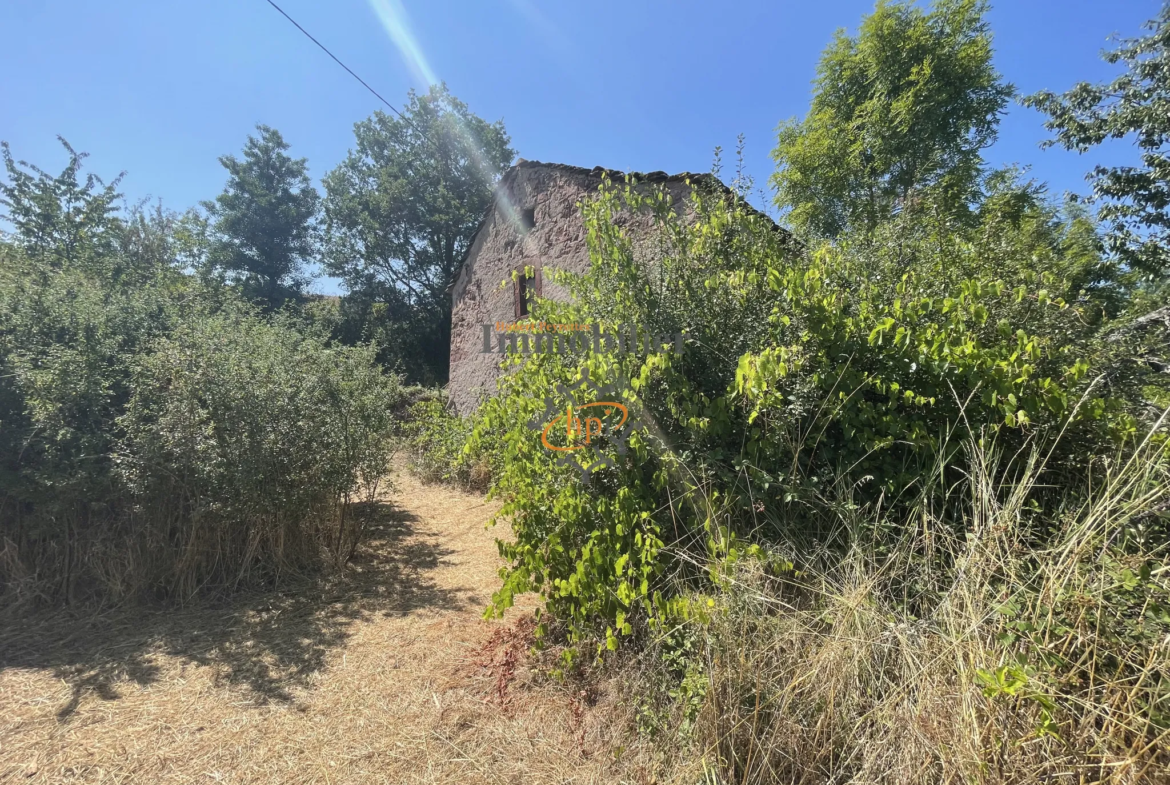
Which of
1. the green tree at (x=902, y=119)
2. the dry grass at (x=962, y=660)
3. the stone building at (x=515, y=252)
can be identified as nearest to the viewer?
the dry grass at (x=962, y=660)

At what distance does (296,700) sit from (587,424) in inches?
88.6

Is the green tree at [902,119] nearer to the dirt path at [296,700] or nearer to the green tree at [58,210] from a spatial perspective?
the dirt path at [296,700]

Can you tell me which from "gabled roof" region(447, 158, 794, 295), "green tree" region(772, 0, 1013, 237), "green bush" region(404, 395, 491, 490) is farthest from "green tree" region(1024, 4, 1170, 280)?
"green bush" region(404, 395, 491, 490)

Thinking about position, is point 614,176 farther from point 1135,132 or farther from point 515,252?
point 1135,132

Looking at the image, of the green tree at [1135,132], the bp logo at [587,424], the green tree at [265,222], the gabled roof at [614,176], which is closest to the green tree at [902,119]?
the green tree at [1135,132]

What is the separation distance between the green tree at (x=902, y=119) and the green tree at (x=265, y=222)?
2148cm

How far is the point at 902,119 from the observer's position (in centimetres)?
975

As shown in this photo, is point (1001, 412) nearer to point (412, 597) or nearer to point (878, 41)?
point (412, 597)

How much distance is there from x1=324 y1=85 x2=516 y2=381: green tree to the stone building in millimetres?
11085

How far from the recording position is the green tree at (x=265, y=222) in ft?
67.0

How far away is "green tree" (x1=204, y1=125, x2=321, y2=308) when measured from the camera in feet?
67.0

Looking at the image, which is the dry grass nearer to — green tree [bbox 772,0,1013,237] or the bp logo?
the bp logo

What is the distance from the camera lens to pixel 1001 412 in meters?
1.91

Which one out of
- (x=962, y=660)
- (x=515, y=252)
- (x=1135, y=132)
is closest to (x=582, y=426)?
(x=962, y=660)
